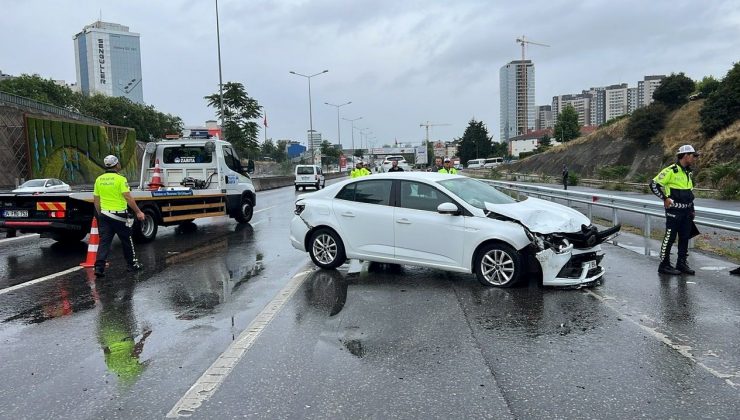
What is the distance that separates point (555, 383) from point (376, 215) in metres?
4.19

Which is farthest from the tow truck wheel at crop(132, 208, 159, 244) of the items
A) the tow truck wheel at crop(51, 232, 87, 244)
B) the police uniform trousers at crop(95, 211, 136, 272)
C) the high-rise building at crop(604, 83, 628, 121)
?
the high-rise building at crop(604, 83, 628, 121)

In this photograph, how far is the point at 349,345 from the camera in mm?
4934

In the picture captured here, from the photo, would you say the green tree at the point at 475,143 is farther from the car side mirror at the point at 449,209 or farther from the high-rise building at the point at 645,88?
the car side mirror at the point at 449,209

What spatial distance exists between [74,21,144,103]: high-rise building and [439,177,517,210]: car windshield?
303 feet

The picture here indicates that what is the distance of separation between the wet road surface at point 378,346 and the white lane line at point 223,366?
0.21 ft

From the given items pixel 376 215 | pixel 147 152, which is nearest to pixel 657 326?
pixel 376 215

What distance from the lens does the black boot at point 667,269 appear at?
7797 mm

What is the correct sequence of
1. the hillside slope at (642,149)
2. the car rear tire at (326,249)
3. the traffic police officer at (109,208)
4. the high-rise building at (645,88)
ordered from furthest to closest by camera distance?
the high-rise building at (645,88) < the hillside slope at (642,149) < the traffic police officer at (109,208) < the car rear tire at (326,249)

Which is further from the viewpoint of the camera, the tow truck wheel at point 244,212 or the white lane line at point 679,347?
the tow truck wheel at point 244,212

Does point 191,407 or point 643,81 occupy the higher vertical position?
point 643,81

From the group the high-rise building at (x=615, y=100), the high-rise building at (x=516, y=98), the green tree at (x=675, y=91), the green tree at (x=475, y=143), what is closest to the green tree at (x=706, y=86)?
the green tree at (x=675, y=91)

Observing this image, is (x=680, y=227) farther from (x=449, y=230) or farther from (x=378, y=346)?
(x=378, y=346)

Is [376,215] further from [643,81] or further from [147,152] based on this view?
[643,81]

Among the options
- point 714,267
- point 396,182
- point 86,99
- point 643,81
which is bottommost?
point 714,267
